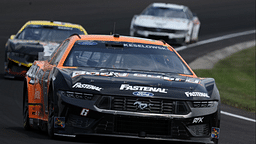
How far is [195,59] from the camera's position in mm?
18203

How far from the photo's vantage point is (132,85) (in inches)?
234

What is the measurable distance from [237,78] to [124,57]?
941 cm

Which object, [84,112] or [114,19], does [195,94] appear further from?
[114,19]

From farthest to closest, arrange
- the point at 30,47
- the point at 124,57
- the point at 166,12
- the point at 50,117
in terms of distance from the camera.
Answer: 1. the point at 166,12
2. the point at 30,47
3. the point at 124,57
4. the point at 50,117

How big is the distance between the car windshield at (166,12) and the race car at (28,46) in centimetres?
655

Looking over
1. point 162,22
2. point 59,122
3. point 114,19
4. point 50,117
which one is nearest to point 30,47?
point 162,22

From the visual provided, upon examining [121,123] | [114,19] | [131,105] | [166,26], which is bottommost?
[114,19]

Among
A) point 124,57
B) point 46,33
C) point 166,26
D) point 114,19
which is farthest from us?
point 114,19

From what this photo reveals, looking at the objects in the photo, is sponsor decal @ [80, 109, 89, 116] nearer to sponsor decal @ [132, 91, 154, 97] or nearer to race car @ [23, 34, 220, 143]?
race car @ [23, 34, 220, 143]

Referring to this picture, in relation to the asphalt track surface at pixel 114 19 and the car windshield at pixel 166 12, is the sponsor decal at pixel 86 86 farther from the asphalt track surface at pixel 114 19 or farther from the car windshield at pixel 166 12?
the car windshield at pixel 166 12

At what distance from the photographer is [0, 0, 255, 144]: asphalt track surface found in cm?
1044

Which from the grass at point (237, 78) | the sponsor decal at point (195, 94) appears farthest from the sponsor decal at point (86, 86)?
the grass at point (237, 78)

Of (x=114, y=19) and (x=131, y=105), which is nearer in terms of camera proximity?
(x=131, y=105)

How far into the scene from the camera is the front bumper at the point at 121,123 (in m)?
5.78
